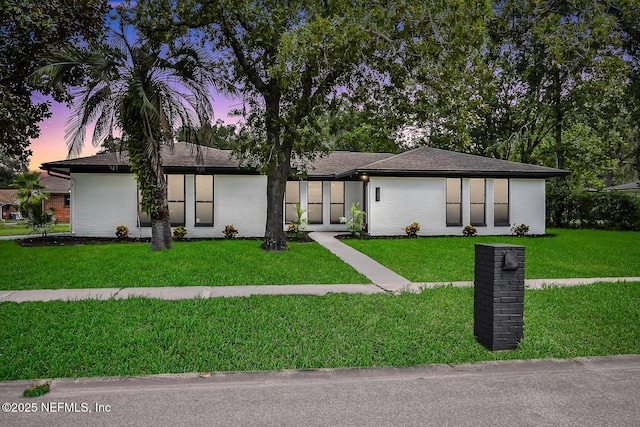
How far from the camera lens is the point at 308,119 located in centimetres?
1260

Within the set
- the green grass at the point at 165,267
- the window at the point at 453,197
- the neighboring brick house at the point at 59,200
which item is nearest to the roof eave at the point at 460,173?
the window at the point at 453,197

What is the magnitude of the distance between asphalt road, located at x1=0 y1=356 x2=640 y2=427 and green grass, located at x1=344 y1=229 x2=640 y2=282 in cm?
510

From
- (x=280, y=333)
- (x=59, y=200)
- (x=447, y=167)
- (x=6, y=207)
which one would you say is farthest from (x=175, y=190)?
(x=6, y=207)

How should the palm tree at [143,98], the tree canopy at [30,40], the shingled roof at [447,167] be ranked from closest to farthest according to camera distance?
the tree canopy at [30,40]
the palm tree at [143,98]
the shingled roof at [447,167]

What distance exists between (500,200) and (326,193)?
846cm

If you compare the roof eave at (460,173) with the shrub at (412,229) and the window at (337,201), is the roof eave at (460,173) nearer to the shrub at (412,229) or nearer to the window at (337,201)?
the shrub at (412,229)

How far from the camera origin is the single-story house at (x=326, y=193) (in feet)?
54.6

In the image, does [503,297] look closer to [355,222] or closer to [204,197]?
[355,222]

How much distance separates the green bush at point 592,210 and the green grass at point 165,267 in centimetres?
1674

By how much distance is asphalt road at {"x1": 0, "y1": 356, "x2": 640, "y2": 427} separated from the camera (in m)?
3.41

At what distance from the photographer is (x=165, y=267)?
10273 millimetres

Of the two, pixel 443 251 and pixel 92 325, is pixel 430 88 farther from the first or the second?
pixel 92 325

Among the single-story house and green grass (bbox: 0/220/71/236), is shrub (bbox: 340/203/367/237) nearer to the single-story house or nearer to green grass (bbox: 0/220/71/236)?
the single-story house

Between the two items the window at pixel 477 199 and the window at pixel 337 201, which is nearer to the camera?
the window at pixel 337 201
